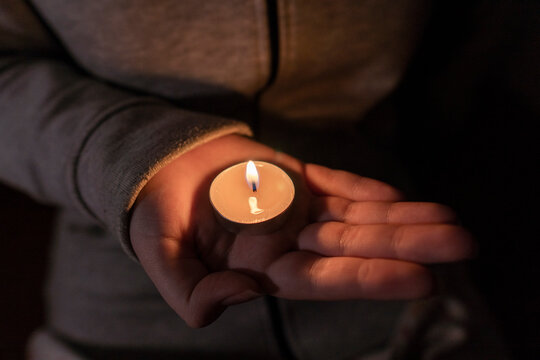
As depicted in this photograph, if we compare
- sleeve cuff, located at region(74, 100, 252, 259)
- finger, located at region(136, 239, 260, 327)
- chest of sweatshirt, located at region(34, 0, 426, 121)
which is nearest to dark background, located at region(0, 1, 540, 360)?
chest of sweatshirt, located at region(34, 0, 426, 121)

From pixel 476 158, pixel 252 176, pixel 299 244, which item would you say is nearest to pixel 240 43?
pixel 252 176

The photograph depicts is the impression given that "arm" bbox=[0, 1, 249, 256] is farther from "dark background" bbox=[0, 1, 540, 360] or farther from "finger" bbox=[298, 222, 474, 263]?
"dark background" bbox=[0, 1, 540, 360]

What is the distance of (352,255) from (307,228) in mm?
87

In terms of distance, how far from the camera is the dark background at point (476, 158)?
928mm

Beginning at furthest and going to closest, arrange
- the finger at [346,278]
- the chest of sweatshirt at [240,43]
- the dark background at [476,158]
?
the dark background at [476,158], the chest of sweatshirt at [240,43], the finger at [346,278]

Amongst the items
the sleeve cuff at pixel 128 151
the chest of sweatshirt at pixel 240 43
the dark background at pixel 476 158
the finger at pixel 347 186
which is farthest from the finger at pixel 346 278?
the dark background at pixel 476 158

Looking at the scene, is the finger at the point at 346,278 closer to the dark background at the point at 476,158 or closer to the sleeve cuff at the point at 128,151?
the sleeve cuff at the point at 128,151

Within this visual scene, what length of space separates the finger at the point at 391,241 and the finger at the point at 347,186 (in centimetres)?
7

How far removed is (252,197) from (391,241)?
27 cm

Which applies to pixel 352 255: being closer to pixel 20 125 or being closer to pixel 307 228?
pixel 307 228

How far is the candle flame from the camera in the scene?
0.64 m

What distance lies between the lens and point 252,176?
64 centimetres

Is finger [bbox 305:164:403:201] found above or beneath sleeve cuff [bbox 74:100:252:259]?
beneath

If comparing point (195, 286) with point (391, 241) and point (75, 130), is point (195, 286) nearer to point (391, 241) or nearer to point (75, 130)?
point (391, 241)
